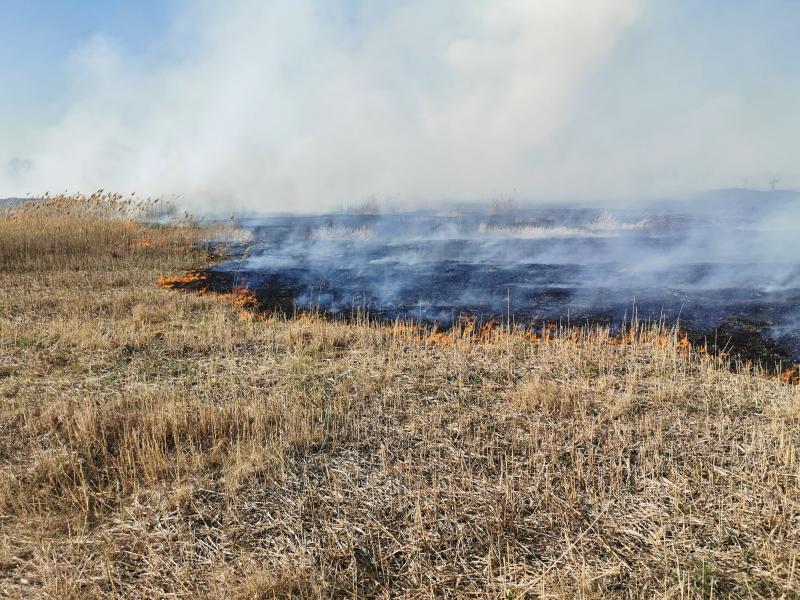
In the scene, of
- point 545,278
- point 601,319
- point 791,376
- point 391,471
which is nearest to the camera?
point 391,471

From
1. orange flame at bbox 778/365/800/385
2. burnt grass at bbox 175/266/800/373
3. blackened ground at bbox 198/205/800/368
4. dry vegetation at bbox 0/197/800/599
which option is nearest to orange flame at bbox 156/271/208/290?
blackened ground at bbox 198/205/800/368

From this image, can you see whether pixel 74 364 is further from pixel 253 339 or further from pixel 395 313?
pixel 395 313

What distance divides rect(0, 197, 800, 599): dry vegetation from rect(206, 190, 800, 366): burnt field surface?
3.15 meters

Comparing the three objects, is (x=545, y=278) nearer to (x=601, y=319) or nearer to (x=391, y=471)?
(x=601, y=319)

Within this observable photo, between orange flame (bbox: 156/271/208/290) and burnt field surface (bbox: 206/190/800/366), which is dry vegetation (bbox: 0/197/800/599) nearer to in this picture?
burnt field surface (bbox: 206/190/800/366)

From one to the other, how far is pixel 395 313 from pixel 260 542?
28.7 feet

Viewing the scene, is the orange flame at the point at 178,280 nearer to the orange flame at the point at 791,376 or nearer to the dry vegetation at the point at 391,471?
the dry vegetation at the point at 391,471

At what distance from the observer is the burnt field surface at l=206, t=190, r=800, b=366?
12062mm

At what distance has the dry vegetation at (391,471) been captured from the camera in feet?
12.1

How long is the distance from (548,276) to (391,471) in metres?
13.4

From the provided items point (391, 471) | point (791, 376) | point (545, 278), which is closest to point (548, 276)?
point (545, 278)

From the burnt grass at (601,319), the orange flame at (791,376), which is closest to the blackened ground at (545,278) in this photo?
the burnt grass at (601,319)

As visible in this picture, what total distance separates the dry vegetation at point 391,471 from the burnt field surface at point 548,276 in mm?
3150

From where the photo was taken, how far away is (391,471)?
16.6ft
